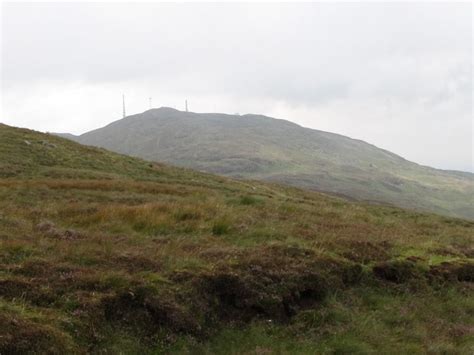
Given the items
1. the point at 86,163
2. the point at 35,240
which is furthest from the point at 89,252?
the point at 86,163

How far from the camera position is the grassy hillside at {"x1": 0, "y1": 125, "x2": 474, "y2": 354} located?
9137mm

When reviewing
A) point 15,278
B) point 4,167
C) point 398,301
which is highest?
point 4,167

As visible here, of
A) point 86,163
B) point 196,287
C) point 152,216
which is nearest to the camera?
point 196,287

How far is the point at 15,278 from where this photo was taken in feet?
31.6

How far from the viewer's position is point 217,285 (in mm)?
11125

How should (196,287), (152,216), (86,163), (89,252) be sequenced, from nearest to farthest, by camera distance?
(196,287) < (89,252) < (152,216) < (86,163)

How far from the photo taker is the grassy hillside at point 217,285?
9137mm

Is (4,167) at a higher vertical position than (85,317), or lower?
higher

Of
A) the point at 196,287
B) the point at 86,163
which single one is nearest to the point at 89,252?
the point at 196,287

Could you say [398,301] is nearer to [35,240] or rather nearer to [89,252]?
[89,252]

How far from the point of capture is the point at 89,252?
1181cm

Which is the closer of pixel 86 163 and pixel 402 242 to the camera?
pixel 402 242

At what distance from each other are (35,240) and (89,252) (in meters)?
1.74

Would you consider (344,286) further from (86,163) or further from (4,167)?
(86,163)
